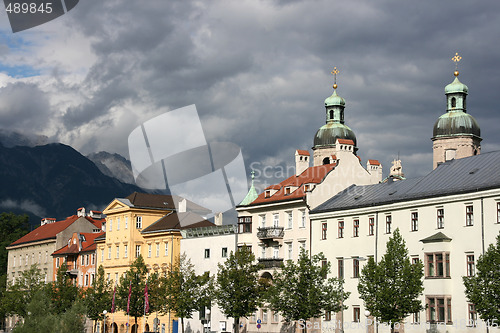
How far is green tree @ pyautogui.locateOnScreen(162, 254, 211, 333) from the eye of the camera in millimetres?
77562

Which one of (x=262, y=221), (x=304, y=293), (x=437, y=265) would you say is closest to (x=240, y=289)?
(x=304, y=293)

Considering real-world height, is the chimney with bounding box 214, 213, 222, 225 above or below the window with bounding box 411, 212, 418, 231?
above

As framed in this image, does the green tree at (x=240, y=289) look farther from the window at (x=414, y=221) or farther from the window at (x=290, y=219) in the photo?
the window at (x=414, y=221)

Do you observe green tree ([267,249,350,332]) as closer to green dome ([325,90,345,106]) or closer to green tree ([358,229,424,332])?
green tree ([358,229,424,332])

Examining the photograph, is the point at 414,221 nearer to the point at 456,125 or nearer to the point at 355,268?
the point at 355,268

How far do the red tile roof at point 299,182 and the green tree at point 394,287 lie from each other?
19.3 meters

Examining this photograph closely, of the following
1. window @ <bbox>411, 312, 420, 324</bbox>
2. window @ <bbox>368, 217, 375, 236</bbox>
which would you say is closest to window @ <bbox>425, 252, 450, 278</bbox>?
window @ <bbox>411, 312, 420, 324</bbox>

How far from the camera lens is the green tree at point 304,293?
6231 centimetres

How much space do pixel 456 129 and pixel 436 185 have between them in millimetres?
71858

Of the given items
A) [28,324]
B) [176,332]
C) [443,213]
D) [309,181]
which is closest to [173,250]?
[176,332]

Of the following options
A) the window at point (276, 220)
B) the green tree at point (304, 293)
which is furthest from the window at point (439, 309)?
the window at point (276, 220)

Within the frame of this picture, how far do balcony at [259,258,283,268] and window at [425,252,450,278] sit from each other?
60.0ft

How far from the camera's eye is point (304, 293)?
62594mm

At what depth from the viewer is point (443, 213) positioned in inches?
2341
